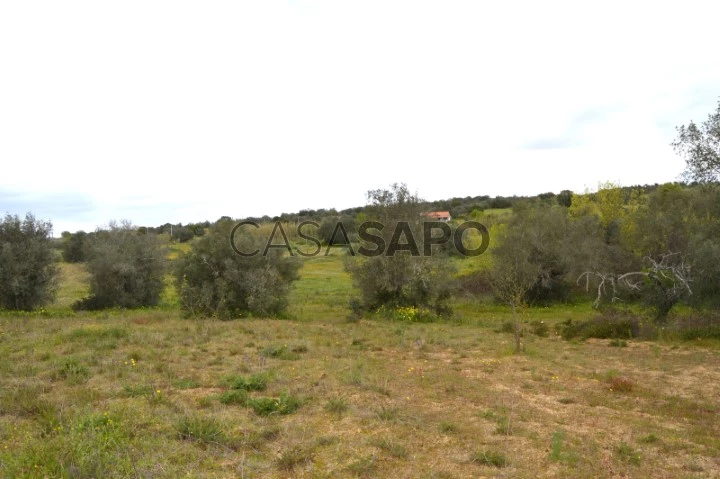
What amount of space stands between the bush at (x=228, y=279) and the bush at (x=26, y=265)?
7242 millimetres

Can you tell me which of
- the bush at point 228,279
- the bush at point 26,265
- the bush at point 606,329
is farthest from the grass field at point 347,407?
the bush at point 26,265

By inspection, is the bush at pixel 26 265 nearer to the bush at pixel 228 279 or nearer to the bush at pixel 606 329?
the bush at pixel 228 279

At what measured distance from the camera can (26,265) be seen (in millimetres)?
24344

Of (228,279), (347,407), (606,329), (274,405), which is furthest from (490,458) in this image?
(228,279)

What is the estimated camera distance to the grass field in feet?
20.0

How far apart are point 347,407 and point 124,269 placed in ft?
69.7

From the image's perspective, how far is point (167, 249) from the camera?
2909 cm

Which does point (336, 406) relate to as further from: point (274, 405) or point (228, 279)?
point (228, 279)

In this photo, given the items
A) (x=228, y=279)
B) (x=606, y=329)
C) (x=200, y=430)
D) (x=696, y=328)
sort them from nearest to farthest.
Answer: (x=200, y=430) < (x=696, y=328) < (x=606, y=329) < (x=228, y=279)

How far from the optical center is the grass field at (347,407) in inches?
240

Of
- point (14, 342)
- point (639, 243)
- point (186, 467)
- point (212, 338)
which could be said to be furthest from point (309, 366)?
point (639, 243)

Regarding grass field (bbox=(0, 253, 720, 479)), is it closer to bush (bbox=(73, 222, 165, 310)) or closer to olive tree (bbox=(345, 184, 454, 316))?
olive tree (bbox=(345, 184, 454, 316))

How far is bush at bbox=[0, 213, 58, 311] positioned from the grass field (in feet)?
31.1

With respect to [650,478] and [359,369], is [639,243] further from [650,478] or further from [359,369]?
[650,478]
